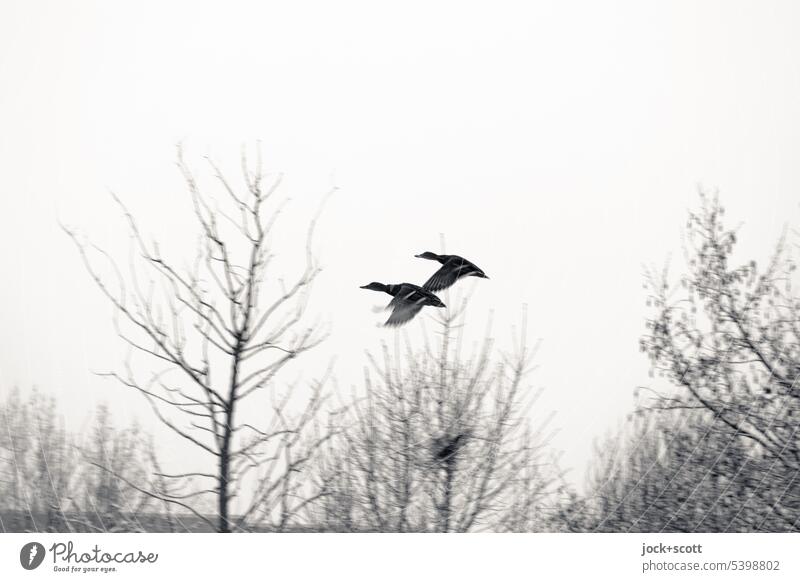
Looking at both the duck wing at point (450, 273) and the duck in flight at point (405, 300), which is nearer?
the duck in flight at point (405, 300)

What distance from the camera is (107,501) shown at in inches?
343

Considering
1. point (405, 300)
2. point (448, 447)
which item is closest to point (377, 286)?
point (405, 300)

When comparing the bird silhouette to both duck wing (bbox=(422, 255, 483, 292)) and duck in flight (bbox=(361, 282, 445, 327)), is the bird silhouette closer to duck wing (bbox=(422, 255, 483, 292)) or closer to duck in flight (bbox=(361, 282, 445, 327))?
duck in flight (bbox=(361, 282, 445, 327))

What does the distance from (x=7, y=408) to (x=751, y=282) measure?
790cm

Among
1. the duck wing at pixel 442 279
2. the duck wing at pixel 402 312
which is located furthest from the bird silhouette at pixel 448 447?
the duck wing at pixel 442 279

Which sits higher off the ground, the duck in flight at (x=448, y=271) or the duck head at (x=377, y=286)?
the duck in flight at (x=448, y=271)

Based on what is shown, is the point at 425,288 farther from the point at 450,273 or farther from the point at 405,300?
the point at 405,300

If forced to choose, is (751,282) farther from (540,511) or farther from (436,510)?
(436,510)

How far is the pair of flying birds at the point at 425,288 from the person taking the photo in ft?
34.1

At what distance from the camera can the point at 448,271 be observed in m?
10.8

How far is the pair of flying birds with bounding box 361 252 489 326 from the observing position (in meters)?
10.4

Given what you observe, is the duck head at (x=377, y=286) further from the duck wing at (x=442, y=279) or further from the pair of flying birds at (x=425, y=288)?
the duck wing at (x=442, y=279)

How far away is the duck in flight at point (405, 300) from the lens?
1037cm
